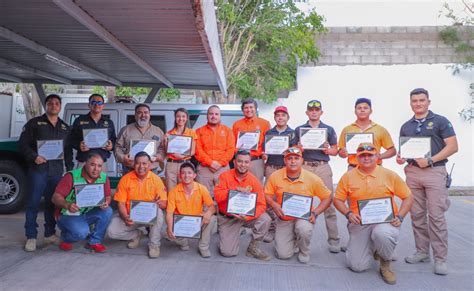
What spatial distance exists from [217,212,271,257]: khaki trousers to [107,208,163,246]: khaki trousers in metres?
0.69

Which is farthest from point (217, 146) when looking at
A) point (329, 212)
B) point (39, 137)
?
point (39, 137)

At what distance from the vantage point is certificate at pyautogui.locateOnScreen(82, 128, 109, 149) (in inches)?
207

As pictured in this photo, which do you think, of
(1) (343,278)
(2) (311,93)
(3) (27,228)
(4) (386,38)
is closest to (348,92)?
(2) (311,93)

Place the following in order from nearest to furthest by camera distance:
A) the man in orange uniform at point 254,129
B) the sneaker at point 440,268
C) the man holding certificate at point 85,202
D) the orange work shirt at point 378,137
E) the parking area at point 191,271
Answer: the parking area at point 191,271
the sneaker at point 440,268
the man holding certificate at point 85,202
the orange work shirt at point 378,137
the man in orange uniform at point 254,129

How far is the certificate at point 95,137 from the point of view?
17.3 ft

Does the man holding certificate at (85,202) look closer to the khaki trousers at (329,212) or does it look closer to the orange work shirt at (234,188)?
the orange work shirt at (234,188)

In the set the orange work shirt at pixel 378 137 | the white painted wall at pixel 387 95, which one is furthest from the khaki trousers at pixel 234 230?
the white painted wall at pixel 387 95

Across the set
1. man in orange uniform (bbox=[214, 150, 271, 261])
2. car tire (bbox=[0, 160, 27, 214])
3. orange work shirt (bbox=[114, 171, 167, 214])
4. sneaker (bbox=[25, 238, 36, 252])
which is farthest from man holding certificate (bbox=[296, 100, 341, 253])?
car tire (bbox=[0, 160, 27, 214])

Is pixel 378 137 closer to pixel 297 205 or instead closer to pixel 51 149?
pixel 297 205

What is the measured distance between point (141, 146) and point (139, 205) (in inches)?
35.0

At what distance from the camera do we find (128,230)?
16.1 ft

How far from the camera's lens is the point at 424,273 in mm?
4332

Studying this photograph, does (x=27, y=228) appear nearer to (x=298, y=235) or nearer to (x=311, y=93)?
(x=298, y=235)

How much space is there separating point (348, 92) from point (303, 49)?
1.65 m
